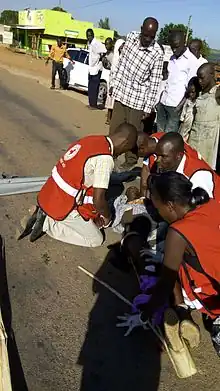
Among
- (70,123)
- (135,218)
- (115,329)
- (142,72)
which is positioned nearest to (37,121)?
(70,123)

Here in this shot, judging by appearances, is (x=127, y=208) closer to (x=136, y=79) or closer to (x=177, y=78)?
(x=136, y=79)

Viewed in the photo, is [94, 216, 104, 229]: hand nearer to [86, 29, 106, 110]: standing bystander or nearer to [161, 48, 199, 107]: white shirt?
[161, 48, 199, 107]: white shirt

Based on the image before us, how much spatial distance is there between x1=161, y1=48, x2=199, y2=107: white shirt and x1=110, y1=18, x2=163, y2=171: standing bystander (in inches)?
10.0

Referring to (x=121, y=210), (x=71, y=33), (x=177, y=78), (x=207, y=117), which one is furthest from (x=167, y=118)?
Result: (x=71, y=33)

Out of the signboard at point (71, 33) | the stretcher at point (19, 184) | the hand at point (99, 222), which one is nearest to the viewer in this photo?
the hand at point (99, 222)

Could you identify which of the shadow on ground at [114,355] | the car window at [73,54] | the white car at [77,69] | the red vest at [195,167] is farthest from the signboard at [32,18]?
the shadow on ground at [114,355]

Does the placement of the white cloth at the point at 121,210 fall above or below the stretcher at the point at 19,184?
above

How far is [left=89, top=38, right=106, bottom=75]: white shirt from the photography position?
11.0m

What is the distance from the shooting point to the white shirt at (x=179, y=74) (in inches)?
259

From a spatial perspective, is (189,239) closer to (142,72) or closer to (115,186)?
(115,186)

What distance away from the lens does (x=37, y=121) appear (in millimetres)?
9938

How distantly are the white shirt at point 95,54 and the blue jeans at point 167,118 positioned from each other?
15.1ft

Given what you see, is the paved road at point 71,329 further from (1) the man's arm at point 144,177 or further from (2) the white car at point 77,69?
(2) the white car at point 77,69

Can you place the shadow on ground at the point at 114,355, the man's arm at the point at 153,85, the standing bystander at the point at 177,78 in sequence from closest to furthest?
the shadow on ground at the point at 114,355 < the man's arm at the point at 153,85 < the standing bystander at the point at 177,78
